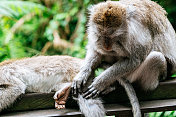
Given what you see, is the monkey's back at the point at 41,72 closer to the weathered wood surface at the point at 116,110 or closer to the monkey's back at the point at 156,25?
the weathered wood surface at the point at 116,110

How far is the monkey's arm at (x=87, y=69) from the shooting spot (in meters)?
3.04

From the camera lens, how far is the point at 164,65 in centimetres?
310

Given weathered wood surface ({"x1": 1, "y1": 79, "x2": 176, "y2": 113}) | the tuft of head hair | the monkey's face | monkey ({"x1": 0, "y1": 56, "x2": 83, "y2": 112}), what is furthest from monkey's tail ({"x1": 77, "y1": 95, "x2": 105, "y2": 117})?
the tuft of head hair

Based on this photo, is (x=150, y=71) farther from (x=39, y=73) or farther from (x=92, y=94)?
(x=39, y=73)

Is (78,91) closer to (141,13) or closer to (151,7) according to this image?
(141,13)

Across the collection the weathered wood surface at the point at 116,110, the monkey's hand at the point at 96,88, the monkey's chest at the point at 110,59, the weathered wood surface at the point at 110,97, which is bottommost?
the weathered wood surface at the point at 116,110

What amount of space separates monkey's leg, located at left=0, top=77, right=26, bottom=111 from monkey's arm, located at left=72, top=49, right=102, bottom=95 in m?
0.72

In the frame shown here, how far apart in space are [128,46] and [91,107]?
0.83 metres

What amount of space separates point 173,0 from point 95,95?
3.80m

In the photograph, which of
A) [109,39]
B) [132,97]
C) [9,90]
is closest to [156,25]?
[109,39]

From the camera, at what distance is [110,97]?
10.0ft

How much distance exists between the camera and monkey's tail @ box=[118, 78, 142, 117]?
2779 millimetres

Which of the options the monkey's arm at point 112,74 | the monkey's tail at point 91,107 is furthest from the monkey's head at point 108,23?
the monkey's tail at point 91,107

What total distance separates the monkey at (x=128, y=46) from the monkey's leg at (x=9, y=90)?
726 mm
